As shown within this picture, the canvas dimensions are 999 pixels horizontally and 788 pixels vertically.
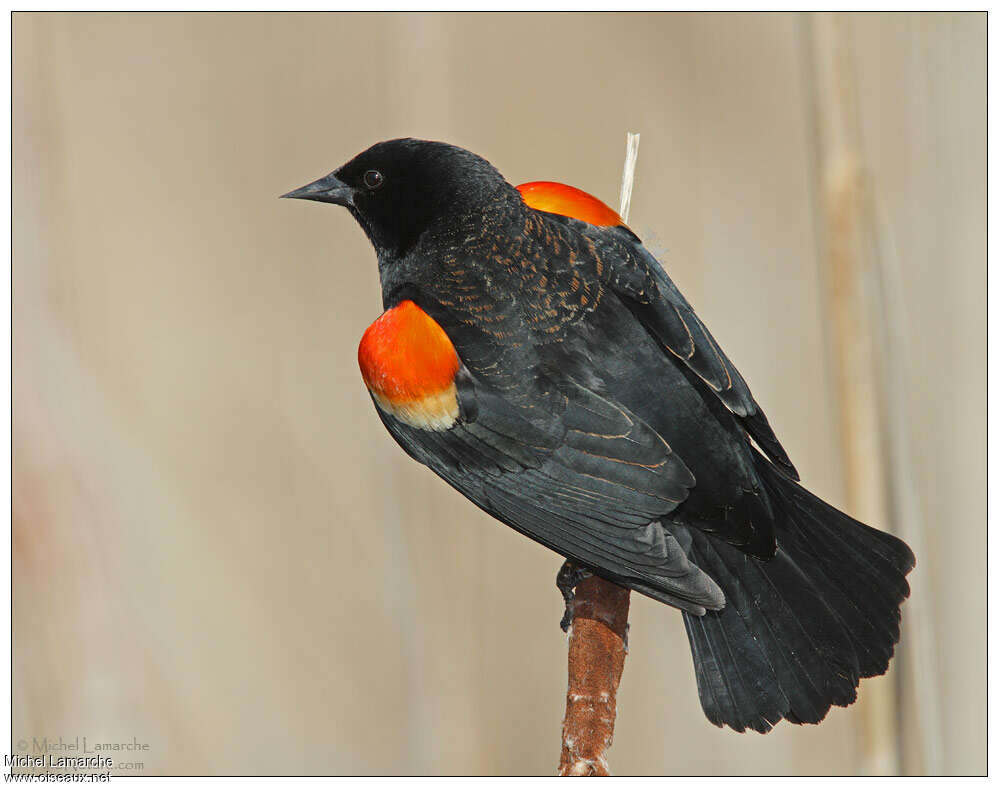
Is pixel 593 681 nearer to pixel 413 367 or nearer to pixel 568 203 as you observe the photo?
pixel 413 367

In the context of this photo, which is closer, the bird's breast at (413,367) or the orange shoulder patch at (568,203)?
the bird's breast at (413,367)

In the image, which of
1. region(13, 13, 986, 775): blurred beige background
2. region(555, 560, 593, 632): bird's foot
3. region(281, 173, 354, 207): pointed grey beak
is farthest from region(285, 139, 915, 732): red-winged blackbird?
region(281, 173, 354, 207): pointed grey beak

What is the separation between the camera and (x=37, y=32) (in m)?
2.45

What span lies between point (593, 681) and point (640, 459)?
0.51 m

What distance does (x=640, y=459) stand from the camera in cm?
204

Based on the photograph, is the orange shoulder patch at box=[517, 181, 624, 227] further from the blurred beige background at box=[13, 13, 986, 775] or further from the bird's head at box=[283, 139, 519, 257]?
the blurred beige background at box=[13, 13, 986, 775]

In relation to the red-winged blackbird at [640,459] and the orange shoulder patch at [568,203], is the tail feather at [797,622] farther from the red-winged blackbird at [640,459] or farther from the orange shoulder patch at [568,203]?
the orange shoulder patch at [568,203]

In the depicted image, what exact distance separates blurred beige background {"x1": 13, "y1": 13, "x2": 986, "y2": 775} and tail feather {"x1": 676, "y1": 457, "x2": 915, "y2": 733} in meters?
A: 0.08

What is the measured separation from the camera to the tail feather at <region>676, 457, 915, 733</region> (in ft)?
6.93

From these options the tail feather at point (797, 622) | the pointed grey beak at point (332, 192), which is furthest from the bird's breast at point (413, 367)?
the tail feather at point (797, 622)

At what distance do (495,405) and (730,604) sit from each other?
28.3 inches

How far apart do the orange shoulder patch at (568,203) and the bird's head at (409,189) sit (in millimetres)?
192

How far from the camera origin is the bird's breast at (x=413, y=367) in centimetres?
215
